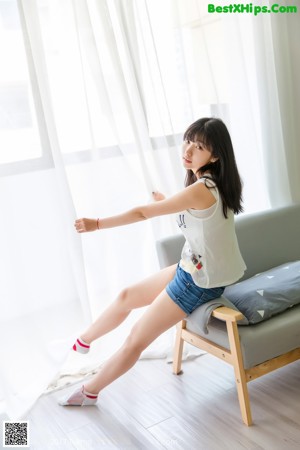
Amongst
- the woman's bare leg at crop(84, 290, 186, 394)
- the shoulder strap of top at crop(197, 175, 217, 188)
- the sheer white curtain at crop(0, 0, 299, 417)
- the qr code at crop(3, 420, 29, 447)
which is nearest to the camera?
the qr code at crop(3, 420, 29, 447)

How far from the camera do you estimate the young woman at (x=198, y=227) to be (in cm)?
214

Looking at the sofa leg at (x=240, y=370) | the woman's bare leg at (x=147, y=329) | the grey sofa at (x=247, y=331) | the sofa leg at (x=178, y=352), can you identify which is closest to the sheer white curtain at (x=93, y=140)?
the sofa leg at (x=178, y=352)

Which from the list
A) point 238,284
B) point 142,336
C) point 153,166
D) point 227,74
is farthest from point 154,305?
point 227,74

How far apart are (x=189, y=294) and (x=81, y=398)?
739 mm

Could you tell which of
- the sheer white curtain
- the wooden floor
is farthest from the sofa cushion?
the sheer white curtain

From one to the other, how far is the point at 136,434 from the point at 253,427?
19.2 inches

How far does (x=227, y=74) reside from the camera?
120 inches

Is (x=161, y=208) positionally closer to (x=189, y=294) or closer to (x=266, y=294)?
(x=189, y=294)

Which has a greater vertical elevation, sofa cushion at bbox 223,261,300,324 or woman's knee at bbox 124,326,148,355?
sofa cushion at bbox 223,261,300,324

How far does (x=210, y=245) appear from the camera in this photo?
2209 mm

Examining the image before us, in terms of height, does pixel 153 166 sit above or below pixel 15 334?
above

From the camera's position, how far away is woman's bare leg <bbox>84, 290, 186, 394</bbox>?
2287mm

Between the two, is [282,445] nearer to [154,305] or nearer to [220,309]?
[220,309]

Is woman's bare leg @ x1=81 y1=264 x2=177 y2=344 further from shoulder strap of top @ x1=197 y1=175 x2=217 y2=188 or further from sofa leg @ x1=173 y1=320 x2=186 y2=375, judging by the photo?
shoulder strap of top @ x1=197 y1=175 x2=217 y2=188
